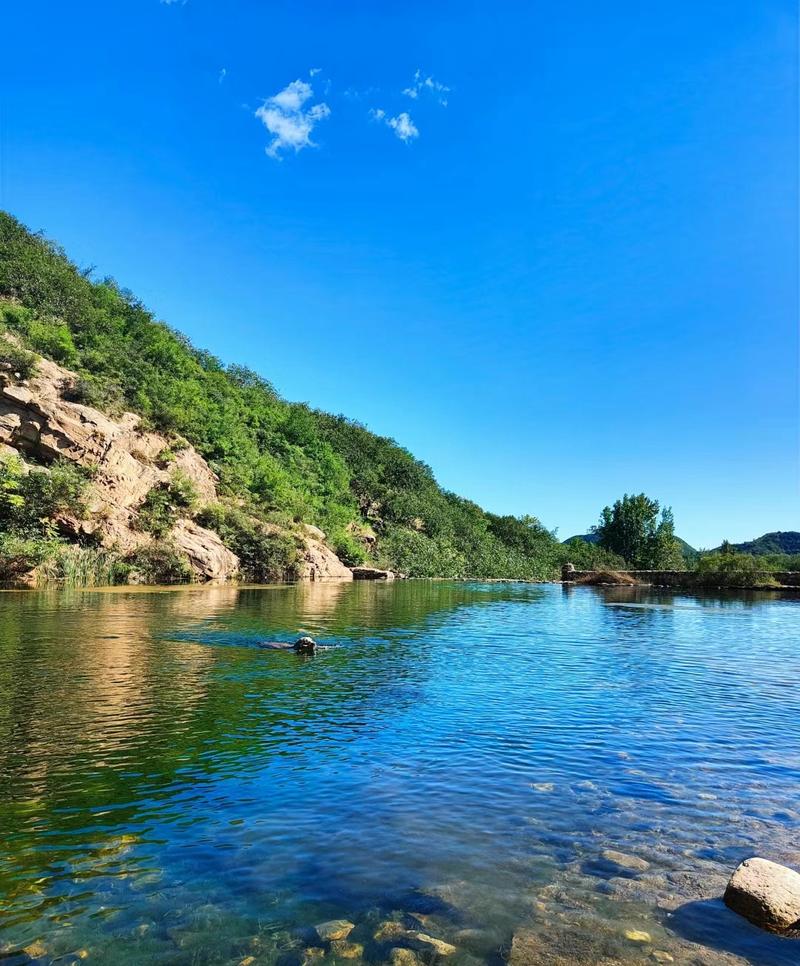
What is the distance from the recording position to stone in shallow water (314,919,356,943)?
515 cm

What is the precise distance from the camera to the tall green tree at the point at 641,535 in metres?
119

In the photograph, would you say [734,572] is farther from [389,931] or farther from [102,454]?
[389,931]

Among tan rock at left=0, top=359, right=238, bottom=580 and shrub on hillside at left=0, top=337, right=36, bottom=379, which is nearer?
tan rock at left=0, top=359, right=238, bottom=580

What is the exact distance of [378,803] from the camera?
7.93m

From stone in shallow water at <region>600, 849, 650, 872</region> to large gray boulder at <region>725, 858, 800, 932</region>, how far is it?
0.89 m

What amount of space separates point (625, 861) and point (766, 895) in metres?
1.40

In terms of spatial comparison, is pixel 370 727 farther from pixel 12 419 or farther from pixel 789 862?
pixel 12 419

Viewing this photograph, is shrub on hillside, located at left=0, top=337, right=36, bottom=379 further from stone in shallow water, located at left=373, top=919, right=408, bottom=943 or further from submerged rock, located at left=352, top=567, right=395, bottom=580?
stone in shallow water, located at left=373, top=919, right=408, bottom=943

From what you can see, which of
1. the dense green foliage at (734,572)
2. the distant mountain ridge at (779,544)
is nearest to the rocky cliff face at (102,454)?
the dense green foliage at (734,572)

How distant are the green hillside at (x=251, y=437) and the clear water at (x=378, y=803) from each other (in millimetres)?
49419

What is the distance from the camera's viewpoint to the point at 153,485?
2235 inches

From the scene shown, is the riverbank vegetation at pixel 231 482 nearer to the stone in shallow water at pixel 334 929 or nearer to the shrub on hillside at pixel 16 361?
the shrub on hillside at pixel 16 361

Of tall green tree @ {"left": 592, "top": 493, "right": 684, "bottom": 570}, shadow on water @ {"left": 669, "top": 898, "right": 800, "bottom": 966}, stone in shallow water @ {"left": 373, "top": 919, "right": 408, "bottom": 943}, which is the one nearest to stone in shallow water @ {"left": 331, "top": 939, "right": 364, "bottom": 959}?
stone in shallow water @ {"left": 373, "top": 919, "right": 408, "bottom": 943}

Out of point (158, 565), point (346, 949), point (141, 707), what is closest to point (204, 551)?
point (158, 565)
